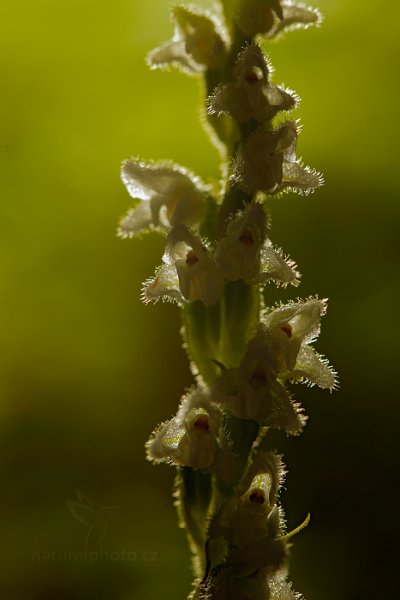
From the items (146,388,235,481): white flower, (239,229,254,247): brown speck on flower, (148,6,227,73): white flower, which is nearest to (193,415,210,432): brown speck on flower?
(146,388,235,481): white flower

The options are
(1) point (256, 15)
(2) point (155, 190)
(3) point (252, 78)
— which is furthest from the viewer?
(2) point (155, 190)

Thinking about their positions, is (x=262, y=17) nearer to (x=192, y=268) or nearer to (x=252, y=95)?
(x=252, y=95)

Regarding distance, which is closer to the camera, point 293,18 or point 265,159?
point 265,159

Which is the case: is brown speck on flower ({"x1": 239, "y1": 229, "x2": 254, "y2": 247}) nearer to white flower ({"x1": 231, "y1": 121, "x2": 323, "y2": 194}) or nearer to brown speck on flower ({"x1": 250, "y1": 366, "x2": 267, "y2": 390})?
white flower ({"x1": 231, "y1": 121, "x2": 323, "y2": 194})

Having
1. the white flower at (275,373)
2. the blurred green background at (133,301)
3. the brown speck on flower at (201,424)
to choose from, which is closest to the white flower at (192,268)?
the white flower at (275,373)

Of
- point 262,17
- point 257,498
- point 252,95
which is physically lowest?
point 257,498

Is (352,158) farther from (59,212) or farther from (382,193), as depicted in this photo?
(59,212)

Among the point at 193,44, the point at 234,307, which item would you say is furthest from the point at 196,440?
the point at 193,44

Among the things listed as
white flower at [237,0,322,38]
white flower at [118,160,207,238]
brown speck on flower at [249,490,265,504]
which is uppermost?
white flower at [237,0,322,38]
